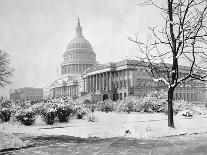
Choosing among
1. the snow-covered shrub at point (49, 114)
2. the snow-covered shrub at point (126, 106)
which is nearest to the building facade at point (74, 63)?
the snow-covered shrub at point (126, 106)

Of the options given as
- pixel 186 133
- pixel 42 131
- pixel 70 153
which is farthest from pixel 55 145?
pixel 186 133

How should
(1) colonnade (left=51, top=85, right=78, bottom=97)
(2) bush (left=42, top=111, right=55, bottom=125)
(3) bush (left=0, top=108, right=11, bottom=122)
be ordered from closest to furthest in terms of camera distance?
(2) bush (left=42, top=111, right=55, bottom=125) → (3) bush (left=0, top=108, right=11, bottom=122) → (1) colonnade (left=51, top=85, right=78, bottom=97)

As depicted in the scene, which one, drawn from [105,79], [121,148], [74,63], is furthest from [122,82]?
[121,148]

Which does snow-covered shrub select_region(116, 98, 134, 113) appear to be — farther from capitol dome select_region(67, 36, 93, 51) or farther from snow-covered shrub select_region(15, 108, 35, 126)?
capitol dome select_region(67, 36, 93, 51)

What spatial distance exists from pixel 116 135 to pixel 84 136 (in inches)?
64.6

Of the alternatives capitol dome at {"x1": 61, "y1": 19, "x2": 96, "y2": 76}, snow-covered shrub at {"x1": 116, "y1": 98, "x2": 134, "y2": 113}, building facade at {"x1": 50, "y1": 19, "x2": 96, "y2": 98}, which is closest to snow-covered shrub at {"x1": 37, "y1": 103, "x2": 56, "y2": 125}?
snow-covered shrub at {"x1": 116, "y1": 98, "x2": 134, "y2": 113}

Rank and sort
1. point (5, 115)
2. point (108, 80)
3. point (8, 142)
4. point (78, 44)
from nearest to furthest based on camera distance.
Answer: point (8, 142), point (5, 115), point (108, 80), point (78, 44)

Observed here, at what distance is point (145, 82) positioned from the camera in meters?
93.6

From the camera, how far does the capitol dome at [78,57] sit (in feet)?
463

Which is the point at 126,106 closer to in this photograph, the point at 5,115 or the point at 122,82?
the point at 5,115

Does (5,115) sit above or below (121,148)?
above

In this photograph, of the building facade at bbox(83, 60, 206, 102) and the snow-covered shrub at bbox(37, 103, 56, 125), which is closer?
the snow-covered shrub at bbox(37, 103, 56, 125)

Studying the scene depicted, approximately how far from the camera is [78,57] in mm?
141375

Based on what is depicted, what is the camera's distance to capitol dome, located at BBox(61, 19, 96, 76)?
14125cm
